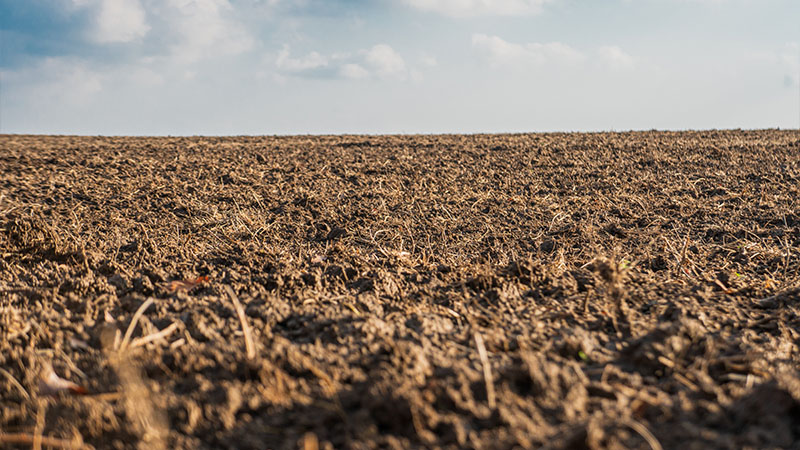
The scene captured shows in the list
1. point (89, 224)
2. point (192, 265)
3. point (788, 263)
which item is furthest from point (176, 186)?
point (788, 263)

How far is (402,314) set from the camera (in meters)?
2.77

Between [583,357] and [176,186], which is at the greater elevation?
[176,186]

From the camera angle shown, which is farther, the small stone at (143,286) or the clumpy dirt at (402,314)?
the small stone at (143,286)

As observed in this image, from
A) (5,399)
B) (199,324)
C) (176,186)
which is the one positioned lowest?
(5,399)

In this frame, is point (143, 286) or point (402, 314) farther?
point (143, 286)

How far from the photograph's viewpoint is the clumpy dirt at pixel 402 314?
5.62ft

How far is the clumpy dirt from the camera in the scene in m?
1.71

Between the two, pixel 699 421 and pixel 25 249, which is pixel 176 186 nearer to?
pixel 25 249

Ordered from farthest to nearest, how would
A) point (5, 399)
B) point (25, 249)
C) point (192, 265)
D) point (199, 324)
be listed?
point (25, 249), point (192, 265), point (199, 324), point (5, 399)

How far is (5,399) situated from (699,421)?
2421mm

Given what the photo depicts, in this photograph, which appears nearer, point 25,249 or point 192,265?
point 192,265

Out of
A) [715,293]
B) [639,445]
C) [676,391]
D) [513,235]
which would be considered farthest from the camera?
[513,235]

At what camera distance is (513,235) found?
4789 millimetres

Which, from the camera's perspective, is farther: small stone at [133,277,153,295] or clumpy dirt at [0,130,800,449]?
small stone at [133,277,153,295]
